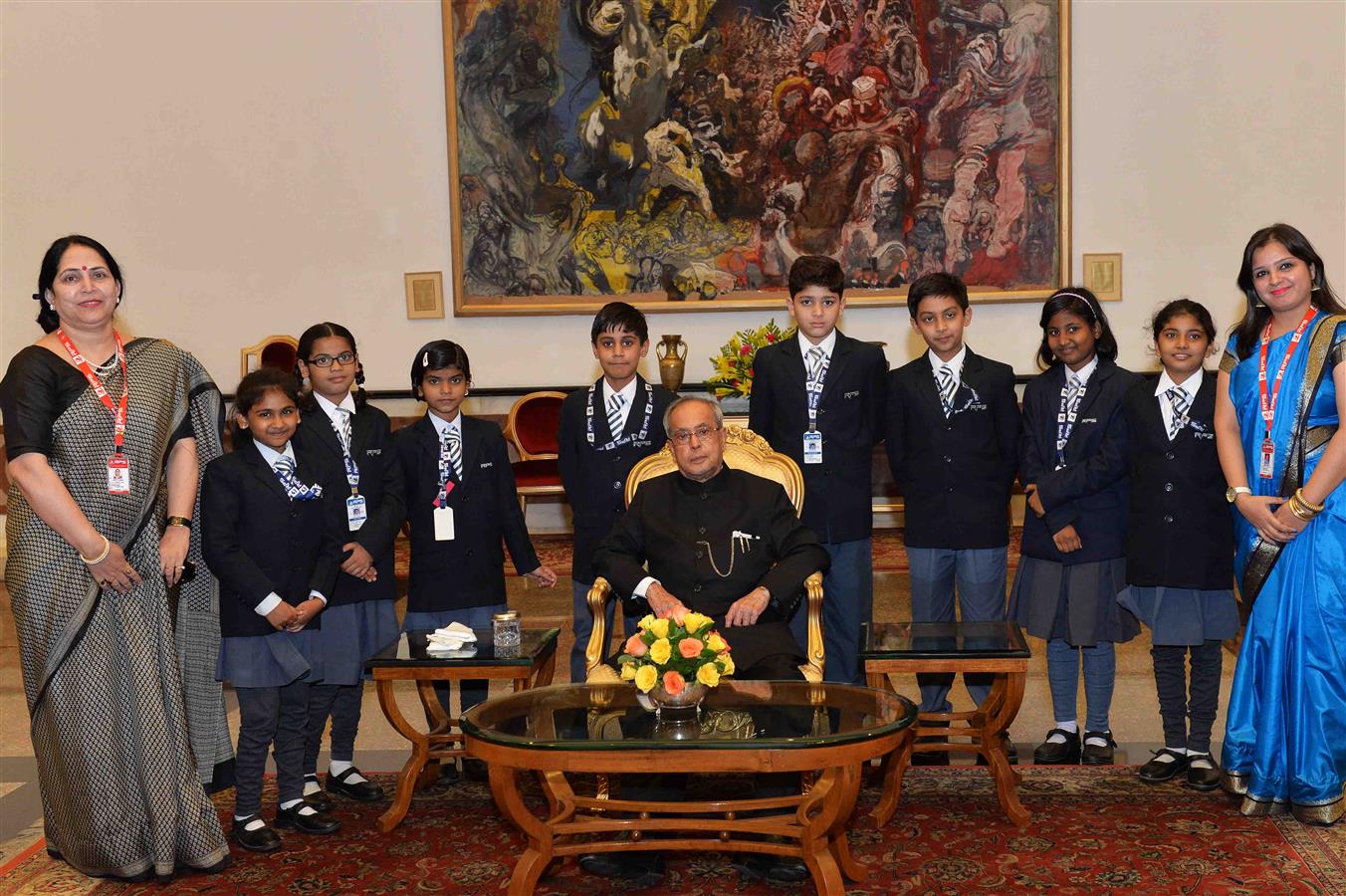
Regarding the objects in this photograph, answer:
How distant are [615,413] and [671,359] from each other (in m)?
4.29

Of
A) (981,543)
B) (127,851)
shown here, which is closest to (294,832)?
(127,851)

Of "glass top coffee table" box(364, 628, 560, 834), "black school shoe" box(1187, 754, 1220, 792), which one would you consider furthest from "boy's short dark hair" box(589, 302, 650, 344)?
"black school shoe" box(1187, 754, 1220, 792)

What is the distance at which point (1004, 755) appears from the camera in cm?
447

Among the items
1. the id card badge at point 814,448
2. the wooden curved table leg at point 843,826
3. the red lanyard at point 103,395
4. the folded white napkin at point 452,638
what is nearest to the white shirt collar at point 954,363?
the id card badge at point 814,448

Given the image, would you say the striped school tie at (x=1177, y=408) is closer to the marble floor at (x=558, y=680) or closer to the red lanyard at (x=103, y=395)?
the marble floor at (x=558, y=680)

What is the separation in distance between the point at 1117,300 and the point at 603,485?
6031mm

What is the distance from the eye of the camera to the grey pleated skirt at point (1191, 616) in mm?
4844

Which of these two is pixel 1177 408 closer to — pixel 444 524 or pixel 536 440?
pixel 444 524

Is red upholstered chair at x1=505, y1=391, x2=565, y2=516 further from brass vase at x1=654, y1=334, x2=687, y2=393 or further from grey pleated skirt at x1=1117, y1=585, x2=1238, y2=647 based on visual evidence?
grey pleated skirt at x1=1117, y1=585, x2=1238, y2=647

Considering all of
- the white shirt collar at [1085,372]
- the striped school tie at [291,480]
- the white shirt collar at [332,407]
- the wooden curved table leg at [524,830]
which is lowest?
the wooden curved table leg at [524,830]

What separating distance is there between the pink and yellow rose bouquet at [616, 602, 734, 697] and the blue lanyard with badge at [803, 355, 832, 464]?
1.63 metres

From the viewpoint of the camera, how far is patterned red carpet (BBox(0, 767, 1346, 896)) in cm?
391

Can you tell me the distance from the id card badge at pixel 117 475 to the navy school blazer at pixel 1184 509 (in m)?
3.60

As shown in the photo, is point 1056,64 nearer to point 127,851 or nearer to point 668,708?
point 668,708
